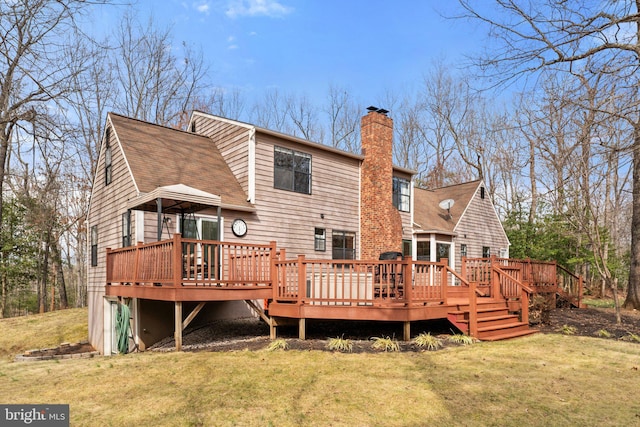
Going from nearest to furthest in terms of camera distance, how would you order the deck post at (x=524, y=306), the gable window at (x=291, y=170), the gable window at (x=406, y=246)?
the deck post at (x=524, y=306) → the gable window at (x=291, y=170) → the gable window at (x=406, y=246)

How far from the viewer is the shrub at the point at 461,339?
26.8 feet

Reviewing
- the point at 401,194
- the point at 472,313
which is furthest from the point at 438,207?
the point at 472,313

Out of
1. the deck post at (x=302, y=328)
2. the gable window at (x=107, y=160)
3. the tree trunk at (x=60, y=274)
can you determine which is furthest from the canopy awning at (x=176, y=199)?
the tree trunk at (x=60, y=274)

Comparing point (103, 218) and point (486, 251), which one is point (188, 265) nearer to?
point (103, 218)

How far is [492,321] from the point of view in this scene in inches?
362

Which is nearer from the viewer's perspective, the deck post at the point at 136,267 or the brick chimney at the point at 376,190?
the deck post at the point at 136,267

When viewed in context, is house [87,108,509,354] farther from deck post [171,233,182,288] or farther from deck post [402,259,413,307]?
deck post [402,259,413,307]

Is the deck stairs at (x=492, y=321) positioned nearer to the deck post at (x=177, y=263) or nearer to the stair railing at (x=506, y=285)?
the stair railing at (x=506, y=285)

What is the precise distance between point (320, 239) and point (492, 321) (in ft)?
19.3

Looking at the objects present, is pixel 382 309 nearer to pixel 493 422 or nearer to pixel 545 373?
pixel 545 373

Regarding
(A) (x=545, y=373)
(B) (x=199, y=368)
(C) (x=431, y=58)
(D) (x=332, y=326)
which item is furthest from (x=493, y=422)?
(C) (x=431, y=58)

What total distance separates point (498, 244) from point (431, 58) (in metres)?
15.2

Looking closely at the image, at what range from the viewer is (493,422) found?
14.1ft

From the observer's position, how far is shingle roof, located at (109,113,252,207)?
10.8 metres
